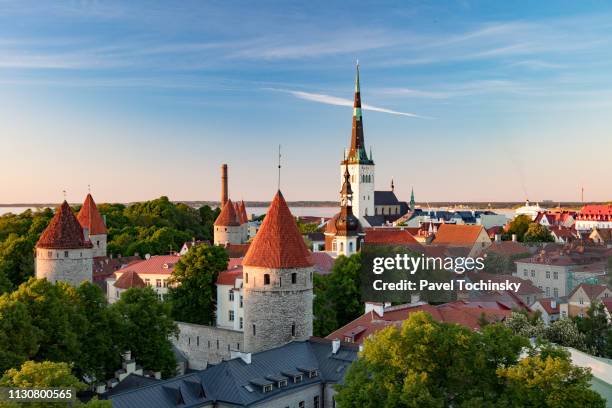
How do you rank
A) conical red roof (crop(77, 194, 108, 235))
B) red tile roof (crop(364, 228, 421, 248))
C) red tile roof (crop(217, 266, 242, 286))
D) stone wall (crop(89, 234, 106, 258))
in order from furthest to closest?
red tile roof (crop(364, 228, 421, 248)), stone wall (crop(89, 234, 106, 258)), conical red roof (crop(77, 194, 108, 235)), red tile roof (crop(217, 266, 242, 286))

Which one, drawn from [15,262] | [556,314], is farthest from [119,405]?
[15,262]

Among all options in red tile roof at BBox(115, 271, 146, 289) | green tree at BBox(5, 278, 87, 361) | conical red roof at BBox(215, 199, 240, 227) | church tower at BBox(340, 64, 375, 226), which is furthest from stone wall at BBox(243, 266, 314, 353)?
church tower at BBox(340, 64, 375, 226)

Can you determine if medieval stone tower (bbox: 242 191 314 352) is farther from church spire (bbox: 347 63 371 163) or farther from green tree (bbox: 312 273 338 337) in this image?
church spire (bbox: 347 63 371 163)

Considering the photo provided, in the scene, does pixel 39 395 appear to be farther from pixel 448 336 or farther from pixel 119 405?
pixel 448 336

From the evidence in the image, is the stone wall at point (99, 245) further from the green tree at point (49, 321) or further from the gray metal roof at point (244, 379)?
the gray metal roof at point (244, 379)

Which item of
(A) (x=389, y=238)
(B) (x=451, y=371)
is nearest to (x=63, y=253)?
(B) (x=451, y=371)

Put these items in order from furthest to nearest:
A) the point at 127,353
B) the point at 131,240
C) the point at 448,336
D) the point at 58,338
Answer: the point at 131,240 → the point at 127,353 → the point at 58,338 → the point at 448,336
